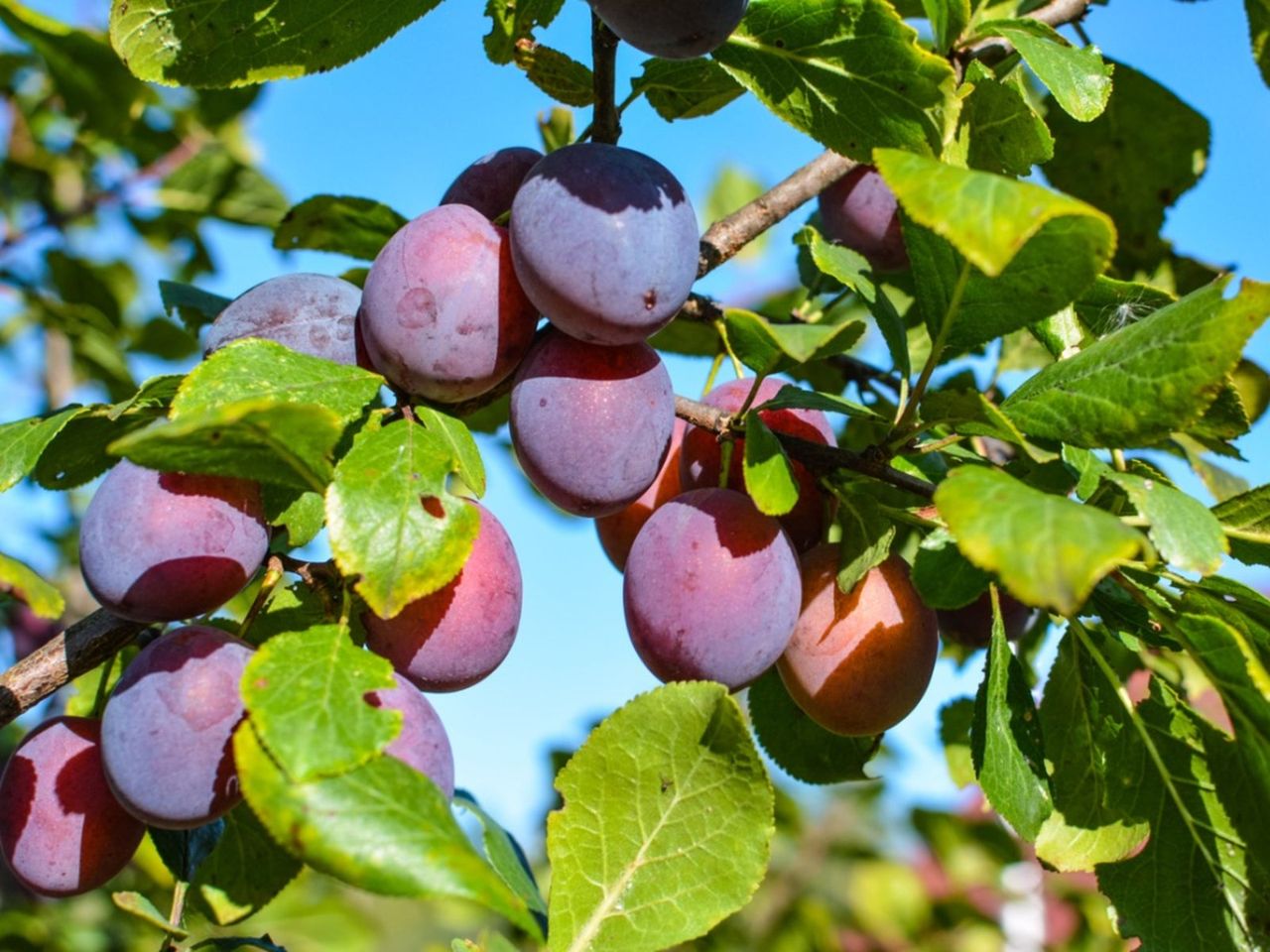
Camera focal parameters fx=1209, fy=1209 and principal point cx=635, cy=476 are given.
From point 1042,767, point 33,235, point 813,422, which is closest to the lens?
point 1042,767

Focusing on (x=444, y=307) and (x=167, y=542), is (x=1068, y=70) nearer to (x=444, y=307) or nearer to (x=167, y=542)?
(x=444, y=307)

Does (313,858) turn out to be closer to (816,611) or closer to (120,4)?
(816,611)

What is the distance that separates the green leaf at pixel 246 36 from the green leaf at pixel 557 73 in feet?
0.36

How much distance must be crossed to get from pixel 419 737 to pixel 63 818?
376 mm

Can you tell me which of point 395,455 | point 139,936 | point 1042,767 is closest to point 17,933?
point 139,936

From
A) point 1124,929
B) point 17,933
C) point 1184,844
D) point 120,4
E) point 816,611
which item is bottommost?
point 17,933

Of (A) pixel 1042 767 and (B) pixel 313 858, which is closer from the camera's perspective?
(B) pixel 313 858

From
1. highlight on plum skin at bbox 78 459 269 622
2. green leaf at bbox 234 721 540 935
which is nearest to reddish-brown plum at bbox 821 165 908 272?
highlight on plum skin at bbox 78 459 269 622

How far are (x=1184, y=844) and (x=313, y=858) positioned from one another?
0.80 metres

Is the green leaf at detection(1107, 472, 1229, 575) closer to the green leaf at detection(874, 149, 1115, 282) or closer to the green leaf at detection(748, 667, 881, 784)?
the green leaf at detection(874, 149, 1115, 282)

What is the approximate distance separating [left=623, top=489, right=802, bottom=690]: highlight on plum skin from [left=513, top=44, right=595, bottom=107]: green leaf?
39cm

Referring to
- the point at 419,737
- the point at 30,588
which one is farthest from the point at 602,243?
the point at 30,588

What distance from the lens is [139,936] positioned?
2719mm

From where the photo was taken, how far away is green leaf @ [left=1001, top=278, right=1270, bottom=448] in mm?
807
